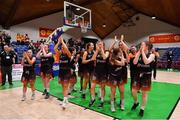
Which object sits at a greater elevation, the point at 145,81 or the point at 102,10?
the point at 102,10

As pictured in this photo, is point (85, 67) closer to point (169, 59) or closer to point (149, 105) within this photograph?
point (149, 105)

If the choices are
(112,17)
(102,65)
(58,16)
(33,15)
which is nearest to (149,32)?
(112,17)

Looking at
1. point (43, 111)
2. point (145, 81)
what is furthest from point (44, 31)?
point (145, 81)

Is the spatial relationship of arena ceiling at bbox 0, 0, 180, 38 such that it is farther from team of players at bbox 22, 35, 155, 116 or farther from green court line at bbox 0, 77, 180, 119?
green court line at bbox 0, 77, 180, 119

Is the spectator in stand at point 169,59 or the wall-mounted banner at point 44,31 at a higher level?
the wall-mounted banner at point 44,31

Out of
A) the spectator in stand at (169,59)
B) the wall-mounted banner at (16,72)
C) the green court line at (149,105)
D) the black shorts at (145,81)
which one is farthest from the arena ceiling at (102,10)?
the black shorts at (145,81)

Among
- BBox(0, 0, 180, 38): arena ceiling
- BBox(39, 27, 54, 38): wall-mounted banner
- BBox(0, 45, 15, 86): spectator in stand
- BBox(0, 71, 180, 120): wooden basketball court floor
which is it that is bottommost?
BBox(0, 71, 180, 120): wooden basketball court floor

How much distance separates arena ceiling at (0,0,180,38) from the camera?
38.4 ft

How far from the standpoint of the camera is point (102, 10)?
16.5 m

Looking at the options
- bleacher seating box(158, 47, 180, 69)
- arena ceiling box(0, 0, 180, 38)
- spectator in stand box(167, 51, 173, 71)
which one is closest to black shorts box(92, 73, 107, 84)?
arena ceiling box(0, 0, 180, 38)

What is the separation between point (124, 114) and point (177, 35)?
1540 centimetres

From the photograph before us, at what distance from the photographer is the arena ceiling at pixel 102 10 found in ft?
38.4

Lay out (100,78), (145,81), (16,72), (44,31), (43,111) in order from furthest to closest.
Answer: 1. (44,31)
2. (16,72)
3. (100,78)
4. (43,111)
5. (145,81)

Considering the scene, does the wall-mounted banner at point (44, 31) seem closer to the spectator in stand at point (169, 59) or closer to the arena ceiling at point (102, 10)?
the arena ceiling at point (102, 10)
